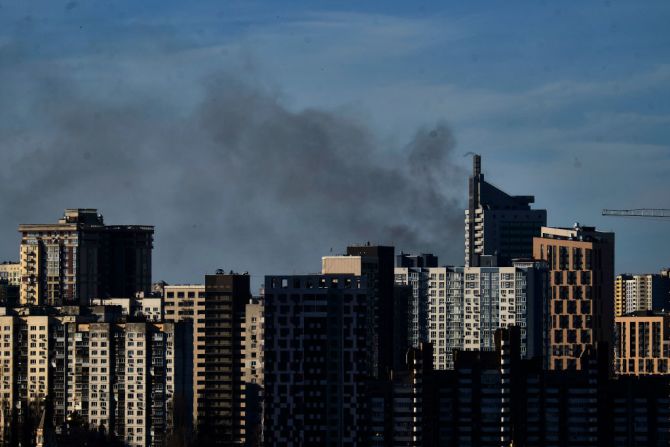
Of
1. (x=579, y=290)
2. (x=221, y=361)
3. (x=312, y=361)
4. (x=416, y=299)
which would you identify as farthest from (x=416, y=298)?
(x=312, y=361)

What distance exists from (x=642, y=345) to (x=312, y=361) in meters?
82.5

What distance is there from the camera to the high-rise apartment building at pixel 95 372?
144 m

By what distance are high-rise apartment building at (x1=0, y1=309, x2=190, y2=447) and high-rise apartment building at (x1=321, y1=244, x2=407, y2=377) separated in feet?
38.3

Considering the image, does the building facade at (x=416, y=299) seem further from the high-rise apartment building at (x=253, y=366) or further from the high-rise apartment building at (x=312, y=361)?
the high-rise apartment building at (x=312, y=361)

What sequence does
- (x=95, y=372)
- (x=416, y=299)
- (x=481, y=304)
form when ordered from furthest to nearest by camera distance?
(x=416, y=299)
(x=481, y=304)
(x=95, y=372)

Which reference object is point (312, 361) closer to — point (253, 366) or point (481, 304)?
point (253, 366)

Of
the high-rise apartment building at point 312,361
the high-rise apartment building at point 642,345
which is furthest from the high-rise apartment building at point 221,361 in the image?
the high-rise apartment building at point 642,345

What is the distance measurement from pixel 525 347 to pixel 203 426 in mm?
33761

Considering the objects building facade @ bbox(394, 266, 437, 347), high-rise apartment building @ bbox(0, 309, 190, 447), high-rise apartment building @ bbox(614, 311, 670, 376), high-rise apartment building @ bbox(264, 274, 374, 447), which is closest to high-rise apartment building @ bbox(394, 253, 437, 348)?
building facade @ bbox(394, 266, 437, 347)

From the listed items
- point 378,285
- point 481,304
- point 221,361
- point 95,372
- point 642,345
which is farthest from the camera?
point 642,345

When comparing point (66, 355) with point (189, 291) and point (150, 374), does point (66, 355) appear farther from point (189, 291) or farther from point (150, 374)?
point (189, 291)

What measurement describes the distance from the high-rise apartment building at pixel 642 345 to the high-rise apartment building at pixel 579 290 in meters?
11.3

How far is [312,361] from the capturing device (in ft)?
363

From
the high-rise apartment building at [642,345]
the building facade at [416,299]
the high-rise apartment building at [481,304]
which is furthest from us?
Result: the high-rise apartment building at [642,345]
